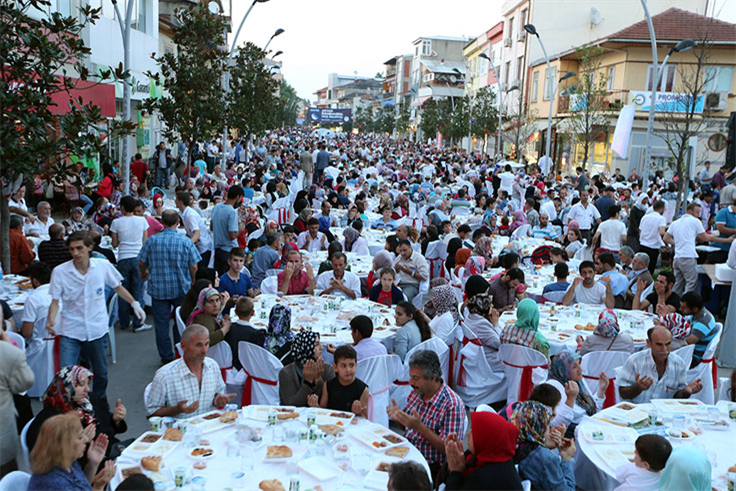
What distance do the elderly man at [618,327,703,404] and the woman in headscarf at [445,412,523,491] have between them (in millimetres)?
2698

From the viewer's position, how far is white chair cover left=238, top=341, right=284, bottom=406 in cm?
624

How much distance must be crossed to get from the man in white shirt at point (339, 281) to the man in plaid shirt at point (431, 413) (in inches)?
161

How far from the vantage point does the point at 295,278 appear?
9086 mm

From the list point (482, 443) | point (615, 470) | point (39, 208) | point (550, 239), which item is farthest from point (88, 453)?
point (550, 239)

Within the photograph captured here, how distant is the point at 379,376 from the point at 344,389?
2.82 ft

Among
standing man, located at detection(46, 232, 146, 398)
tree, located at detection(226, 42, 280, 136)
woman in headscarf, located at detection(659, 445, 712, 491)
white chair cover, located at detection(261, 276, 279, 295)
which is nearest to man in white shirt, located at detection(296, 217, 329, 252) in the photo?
white chair cover, located at detection(261, 276, 279, 295)

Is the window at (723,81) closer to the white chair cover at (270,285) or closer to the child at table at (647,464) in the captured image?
the white chair cover at (270,285)

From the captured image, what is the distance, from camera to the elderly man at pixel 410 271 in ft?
32.6

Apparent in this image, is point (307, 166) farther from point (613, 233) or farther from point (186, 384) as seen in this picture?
point (186, 384)

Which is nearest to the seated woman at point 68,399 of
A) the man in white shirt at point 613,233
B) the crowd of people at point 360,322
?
the crowd of people at point 360,322

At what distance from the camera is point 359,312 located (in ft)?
26.8

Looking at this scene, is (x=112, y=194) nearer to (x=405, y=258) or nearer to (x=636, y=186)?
(x=405, y=258)

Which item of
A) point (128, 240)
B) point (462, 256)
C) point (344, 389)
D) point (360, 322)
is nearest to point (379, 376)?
point (360, 322)

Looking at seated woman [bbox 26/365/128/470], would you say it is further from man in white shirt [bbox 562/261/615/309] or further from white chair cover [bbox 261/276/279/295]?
man in white shirt [bbox 562/261/615/309]
